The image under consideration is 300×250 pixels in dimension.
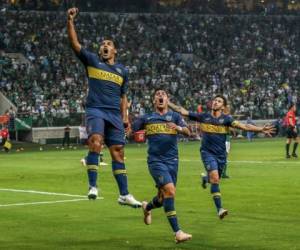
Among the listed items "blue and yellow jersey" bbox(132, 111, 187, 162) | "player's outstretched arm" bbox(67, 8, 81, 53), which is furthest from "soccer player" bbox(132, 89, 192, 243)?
"player's outstretched arm" bbox(67, 8, 81, 53)

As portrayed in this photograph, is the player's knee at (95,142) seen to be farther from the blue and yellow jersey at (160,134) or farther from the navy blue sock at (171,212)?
the navy blue sock at (171,212)

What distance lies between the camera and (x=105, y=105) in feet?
50.5

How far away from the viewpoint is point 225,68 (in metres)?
72.0

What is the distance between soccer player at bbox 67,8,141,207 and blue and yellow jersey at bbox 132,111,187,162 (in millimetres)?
577

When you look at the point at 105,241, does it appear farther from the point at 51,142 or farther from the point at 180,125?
the point at 51,142

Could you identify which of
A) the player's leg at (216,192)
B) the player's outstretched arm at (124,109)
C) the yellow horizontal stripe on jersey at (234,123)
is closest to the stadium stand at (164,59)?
the yellow horizontal stripe on jersey at (234,123)

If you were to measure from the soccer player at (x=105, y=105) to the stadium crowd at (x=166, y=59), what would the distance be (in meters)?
40.6

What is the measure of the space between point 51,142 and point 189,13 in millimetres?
26675

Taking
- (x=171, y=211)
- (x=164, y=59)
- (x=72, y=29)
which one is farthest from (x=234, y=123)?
(x=164, y=59)

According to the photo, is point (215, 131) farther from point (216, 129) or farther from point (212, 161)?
point (212, 161)

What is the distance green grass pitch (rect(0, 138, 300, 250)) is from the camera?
15.2 m

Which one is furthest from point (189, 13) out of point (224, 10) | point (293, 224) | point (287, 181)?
point (293, 224)

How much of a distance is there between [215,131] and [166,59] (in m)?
50.8

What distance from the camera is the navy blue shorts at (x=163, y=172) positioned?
1534 centimetres
